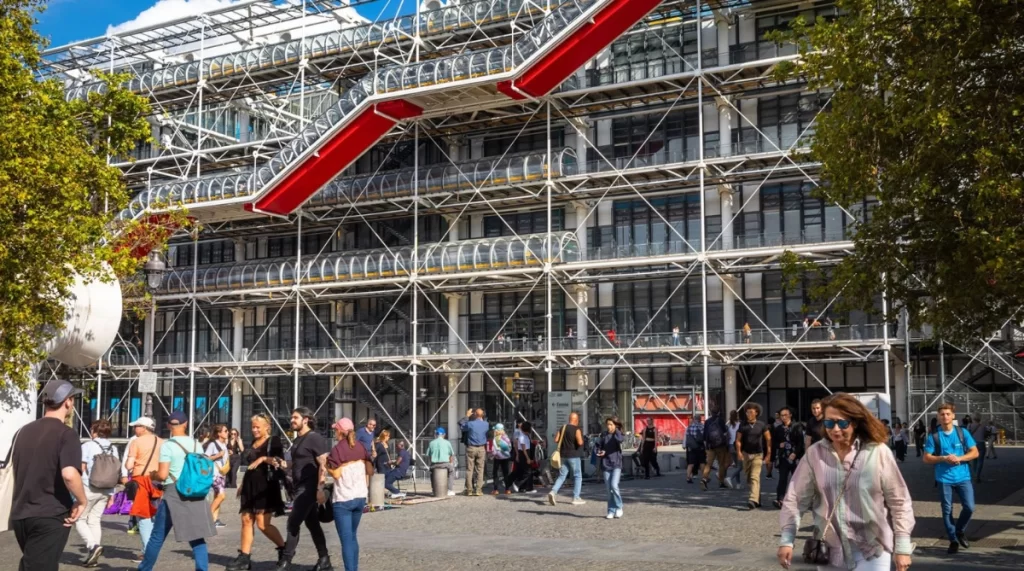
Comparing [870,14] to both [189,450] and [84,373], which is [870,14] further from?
[84,373]

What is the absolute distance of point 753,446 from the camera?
18.1 metres

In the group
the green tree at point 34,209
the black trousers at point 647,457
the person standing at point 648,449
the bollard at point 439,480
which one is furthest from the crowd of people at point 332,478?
the green tree at point 34,209

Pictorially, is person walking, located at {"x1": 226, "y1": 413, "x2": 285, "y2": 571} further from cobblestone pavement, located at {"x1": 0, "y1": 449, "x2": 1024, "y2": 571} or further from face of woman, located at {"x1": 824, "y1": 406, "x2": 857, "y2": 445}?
face of woman, located at {"x1": 824, "y1": 406, "x2": 857, "y2": 445}

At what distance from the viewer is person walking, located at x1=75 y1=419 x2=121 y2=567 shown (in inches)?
428

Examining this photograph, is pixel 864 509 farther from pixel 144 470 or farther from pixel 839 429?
pixel 144 470

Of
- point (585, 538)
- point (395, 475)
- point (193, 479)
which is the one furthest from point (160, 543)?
point (395, 475)

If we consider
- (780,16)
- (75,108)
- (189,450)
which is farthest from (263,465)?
(780,16)

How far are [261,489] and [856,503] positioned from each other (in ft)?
24.7

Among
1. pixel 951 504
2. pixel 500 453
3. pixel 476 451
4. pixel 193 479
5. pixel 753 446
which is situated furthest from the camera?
pixel 500 453

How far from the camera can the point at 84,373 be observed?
4331 centimetres

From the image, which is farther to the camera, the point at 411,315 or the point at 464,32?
the point at 411,315

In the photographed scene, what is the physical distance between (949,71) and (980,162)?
131cm

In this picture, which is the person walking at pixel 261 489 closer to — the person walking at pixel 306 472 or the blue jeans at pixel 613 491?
the person walking at pixel 306 472

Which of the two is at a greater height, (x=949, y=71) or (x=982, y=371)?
(x=949, y=71)
